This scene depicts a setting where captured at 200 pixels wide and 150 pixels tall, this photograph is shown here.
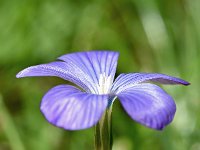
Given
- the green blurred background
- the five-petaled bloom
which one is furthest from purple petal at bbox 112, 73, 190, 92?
the green blurred background

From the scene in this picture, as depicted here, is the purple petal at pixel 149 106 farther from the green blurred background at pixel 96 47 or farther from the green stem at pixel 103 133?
the green blurred background at pixel 96 47

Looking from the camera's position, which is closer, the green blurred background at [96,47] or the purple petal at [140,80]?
the purple petal at [140,80]

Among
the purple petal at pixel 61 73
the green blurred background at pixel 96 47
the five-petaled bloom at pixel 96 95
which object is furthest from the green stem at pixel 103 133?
the green blurred background at pixel 96 47

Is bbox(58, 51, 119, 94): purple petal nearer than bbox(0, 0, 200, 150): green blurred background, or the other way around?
bbox(58, 51, 119, 94): purple petal

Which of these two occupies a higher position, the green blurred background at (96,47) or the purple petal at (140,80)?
the purple petal at (140,80)

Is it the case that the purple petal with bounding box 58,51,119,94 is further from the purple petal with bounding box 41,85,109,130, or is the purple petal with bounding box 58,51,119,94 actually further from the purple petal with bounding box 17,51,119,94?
the purple petal with bounding box 41,85,109,130

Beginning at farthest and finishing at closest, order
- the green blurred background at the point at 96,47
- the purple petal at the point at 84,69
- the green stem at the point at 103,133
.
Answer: the green blurred background at the point at 96,47 < the purple petal at the point at 84,69 < the green stem at the point at 103,133

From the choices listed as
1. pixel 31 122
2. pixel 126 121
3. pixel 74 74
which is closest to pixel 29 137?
pixel 31 122

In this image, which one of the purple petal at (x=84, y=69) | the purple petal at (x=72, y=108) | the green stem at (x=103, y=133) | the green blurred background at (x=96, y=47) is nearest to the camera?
the purple petal at (x=72, y=108)
